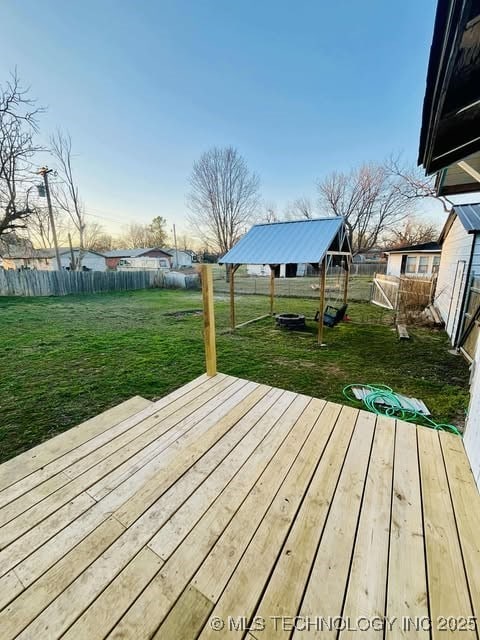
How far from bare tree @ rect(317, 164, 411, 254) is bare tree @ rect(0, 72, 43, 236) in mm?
22063

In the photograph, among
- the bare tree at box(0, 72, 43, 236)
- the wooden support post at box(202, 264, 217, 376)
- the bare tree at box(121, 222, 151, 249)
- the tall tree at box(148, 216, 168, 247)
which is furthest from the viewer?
the bare tree at box(121, 222, 151, 249)

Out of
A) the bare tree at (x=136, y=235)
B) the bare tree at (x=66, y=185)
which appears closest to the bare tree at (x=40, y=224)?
the bare tree at (x=66, y=185)

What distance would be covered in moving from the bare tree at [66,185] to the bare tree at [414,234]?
95.0 feet

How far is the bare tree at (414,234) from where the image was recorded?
27500 millimetres

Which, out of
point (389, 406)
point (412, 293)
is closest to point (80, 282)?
point (389, 406)

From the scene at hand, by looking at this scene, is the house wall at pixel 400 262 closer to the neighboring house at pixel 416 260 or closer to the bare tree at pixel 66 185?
the neighboring house at pixel 416 260

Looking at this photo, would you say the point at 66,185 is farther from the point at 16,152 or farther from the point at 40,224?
the point at 16,152

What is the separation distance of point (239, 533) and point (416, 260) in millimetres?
20457

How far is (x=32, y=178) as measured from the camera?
44.0 ft

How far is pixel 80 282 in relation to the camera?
1415 centimetres

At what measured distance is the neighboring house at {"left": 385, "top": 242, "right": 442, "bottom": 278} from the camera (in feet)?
51.5

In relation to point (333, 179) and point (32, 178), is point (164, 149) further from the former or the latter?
point (333, 179)

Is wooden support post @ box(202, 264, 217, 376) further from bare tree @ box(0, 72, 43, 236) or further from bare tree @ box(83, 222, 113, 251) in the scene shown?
bare tree @ box(83, 222, 113, 251)

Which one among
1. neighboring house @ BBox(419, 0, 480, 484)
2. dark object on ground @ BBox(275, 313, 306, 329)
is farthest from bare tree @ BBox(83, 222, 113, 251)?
neighboring house @ BBox(419, 0, 480, 484)
